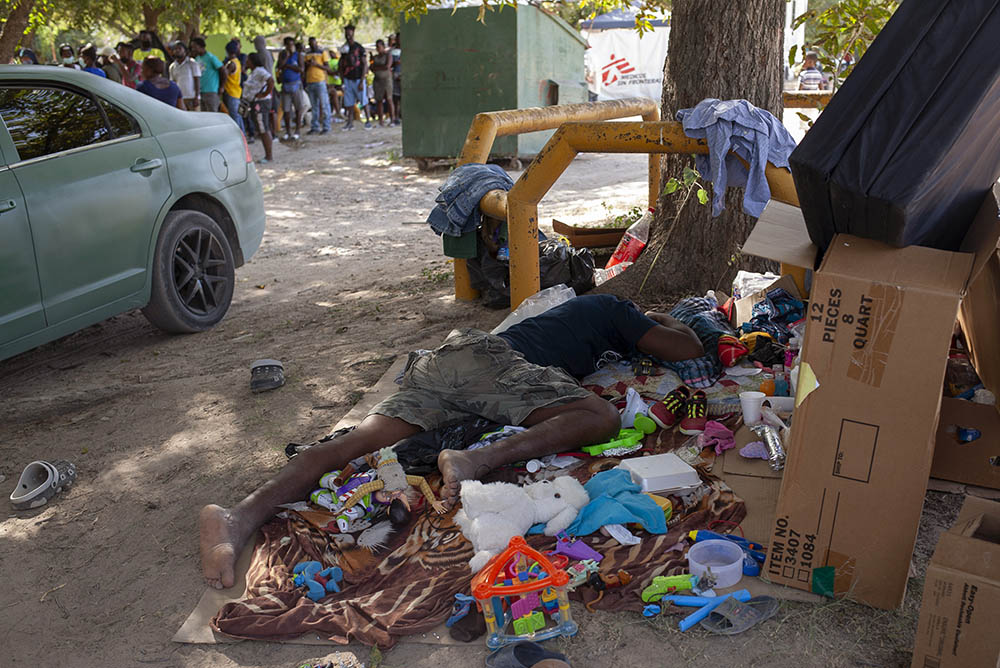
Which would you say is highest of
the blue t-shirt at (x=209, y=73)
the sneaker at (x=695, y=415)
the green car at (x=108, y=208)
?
the blue t-shirt at (x=209, y=73)

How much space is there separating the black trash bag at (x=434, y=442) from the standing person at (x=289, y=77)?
1344 centimetres

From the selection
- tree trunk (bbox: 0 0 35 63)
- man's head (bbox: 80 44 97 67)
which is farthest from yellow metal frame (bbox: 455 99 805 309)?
man's head (bbox: 80 44 97 67)

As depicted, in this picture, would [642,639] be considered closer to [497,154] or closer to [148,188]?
[148,188]

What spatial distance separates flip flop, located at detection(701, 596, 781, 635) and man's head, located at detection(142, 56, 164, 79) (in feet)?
34.7

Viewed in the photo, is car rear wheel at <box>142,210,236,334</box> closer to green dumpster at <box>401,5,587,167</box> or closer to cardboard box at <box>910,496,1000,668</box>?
cardboard box at <box>910,496,1000,668</box>

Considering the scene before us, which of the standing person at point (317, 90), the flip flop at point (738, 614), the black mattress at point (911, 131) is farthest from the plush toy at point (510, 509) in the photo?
the standing person at point (317, 90)

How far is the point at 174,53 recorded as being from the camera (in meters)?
14.4

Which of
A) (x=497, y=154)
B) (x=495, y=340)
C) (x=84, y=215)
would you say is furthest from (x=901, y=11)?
(x=497, y=154)

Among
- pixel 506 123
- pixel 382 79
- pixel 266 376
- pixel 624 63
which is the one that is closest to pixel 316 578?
pixel 266 376

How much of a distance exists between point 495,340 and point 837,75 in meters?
3.04

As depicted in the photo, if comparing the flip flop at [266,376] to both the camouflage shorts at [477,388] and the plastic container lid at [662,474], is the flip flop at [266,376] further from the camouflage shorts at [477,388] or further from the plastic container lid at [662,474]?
the plastic container lid at [662,474]

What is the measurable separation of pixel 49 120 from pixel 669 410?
371cm

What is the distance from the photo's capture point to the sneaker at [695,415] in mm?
3617

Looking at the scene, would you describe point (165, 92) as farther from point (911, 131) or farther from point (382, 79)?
point (911, 131)
